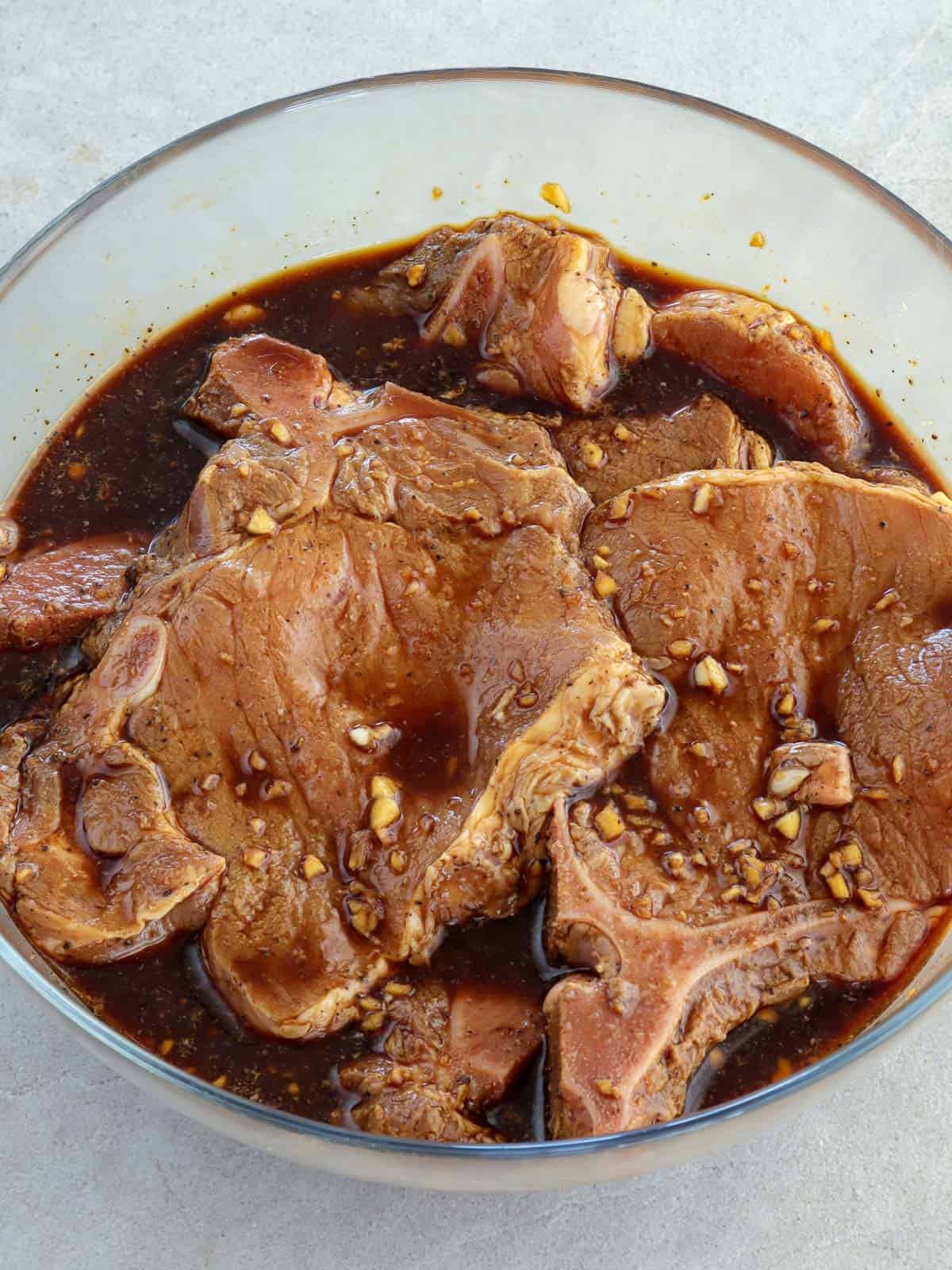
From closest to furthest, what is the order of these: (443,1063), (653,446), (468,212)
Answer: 1. (443,1063)
2. (653,446)
3. (468,212)

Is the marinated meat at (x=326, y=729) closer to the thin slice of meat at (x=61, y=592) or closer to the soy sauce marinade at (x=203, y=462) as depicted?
the soy sauce marinade at (x=203, y=462)

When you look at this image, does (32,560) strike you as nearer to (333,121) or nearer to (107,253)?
(107,253)

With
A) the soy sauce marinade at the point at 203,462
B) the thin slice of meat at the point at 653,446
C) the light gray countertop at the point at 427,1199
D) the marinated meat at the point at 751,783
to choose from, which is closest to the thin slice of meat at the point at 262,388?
A: the soy sauce marinade at the point at 203,462

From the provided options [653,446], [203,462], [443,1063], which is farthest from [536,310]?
[443,1063]

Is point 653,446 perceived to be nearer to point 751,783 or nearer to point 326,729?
point 751,783

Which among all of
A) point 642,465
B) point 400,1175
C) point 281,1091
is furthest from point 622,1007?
point 642,465

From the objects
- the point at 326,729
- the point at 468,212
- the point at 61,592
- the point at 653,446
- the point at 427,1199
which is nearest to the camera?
the point at 326,729
